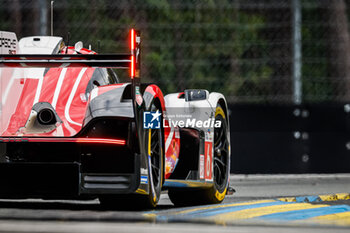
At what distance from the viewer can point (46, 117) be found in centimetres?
673

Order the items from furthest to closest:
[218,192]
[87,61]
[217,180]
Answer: [217,180], [218,192], [87,61]

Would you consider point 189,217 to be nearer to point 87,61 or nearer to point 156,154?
point 156,154

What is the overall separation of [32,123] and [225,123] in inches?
100

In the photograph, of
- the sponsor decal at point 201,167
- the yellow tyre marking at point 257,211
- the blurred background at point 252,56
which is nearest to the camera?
the yellow tyre marking at point 257,211

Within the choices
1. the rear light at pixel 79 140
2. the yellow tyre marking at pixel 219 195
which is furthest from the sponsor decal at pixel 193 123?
the rear light at pixel 79 140

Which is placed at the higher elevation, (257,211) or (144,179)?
(144,179)

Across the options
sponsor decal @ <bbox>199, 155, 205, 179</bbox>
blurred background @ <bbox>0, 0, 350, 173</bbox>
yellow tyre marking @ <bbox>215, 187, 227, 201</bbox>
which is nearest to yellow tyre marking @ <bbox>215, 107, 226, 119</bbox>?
sponsor decal @ <bbox>199, 155, 205, 179</bbox>

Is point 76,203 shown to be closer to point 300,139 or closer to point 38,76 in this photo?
point 38,76

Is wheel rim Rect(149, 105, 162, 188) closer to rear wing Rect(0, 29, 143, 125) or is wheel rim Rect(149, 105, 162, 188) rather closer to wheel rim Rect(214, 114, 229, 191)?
rear wing Rect(0, 29, 143, 125)

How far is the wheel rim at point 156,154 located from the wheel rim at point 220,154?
132 cm

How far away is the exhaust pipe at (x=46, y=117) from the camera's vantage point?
669 centimetres

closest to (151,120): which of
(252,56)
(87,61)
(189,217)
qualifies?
(87,61)

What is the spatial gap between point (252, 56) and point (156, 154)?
19.9ft

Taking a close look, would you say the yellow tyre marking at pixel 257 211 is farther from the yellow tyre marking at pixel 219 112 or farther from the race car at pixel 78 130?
the yellow tyre marking at pixel 219 112
